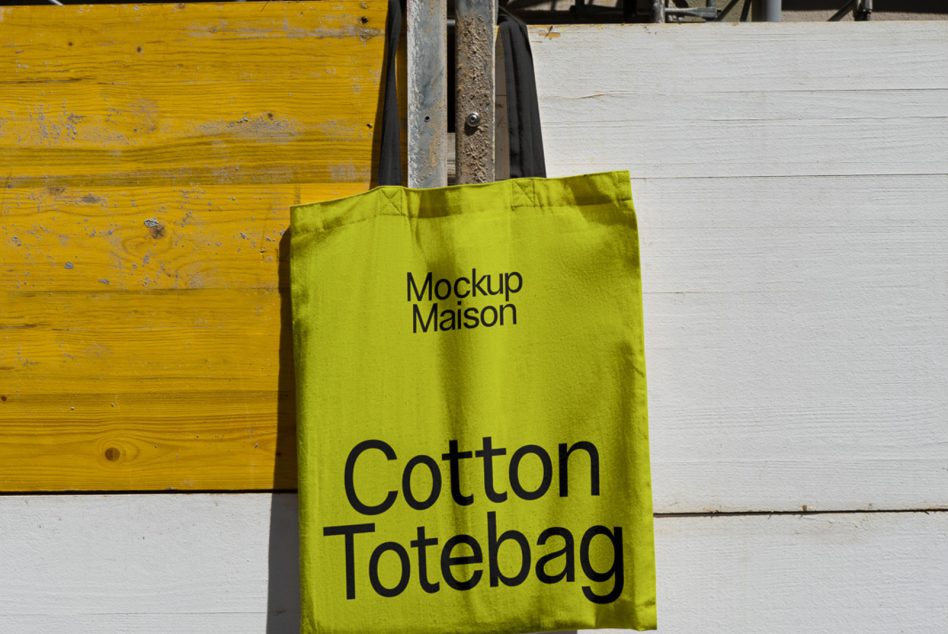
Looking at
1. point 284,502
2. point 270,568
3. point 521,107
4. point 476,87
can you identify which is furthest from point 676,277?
point 270,568

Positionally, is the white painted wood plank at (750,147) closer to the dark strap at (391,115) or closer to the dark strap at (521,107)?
the dark strap at (521,107)

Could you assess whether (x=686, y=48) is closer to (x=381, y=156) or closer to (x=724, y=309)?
(x=724, y=309)

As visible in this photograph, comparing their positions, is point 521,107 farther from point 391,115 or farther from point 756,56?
point 756,56

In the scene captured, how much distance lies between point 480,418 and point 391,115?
28.4 inches

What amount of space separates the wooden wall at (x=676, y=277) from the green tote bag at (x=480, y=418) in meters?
0.21

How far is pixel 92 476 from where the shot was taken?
5.95 ft

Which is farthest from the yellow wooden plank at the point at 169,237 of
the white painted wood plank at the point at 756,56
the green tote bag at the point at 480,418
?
the white painted wood plank at the point at 756,56

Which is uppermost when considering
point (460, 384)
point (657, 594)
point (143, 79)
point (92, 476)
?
point (143, 79)

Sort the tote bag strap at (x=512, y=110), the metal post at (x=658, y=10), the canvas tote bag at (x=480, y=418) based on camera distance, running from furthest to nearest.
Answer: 1. the metal post at (x=658, y=10)
2. the tote bag strap at (x=512, y=110)
3. the canvas tote bag at (x=480, y=418)

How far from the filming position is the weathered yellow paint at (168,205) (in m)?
1.80

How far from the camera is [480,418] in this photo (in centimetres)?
163

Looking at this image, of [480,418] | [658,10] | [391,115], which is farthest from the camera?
[658,10]

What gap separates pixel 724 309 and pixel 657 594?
692 millimetres

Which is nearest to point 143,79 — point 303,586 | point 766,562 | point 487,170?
point 487,170
